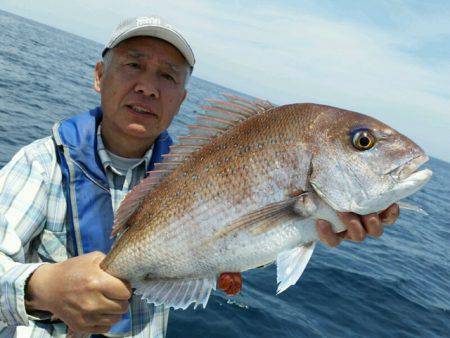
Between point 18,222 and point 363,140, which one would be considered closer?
point 363,140

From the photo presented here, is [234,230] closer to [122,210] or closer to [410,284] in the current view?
[122,210]

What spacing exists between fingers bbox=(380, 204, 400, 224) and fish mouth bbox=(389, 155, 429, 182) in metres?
0.26

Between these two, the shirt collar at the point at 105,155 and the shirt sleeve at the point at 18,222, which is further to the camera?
the shirt collar at the point at 105,155

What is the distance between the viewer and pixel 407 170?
241 centimetres

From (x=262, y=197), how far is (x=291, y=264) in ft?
1.59

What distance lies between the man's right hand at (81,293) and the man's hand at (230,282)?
599mm

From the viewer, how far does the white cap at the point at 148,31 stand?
3146 mm

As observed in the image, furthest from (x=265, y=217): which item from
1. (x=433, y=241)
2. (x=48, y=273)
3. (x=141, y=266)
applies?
(x=433, y=241)

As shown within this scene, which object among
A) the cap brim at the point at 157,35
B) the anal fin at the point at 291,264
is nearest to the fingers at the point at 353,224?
the anal fin at the point at 291,264

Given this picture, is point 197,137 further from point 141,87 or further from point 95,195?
point 95,195

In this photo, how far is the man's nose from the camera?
10.1 feet

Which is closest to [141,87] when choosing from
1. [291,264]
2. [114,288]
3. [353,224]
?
[114,288]

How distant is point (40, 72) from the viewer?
89.1 feet

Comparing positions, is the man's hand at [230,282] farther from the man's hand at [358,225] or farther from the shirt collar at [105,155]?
the shirt collar at [105,155]
